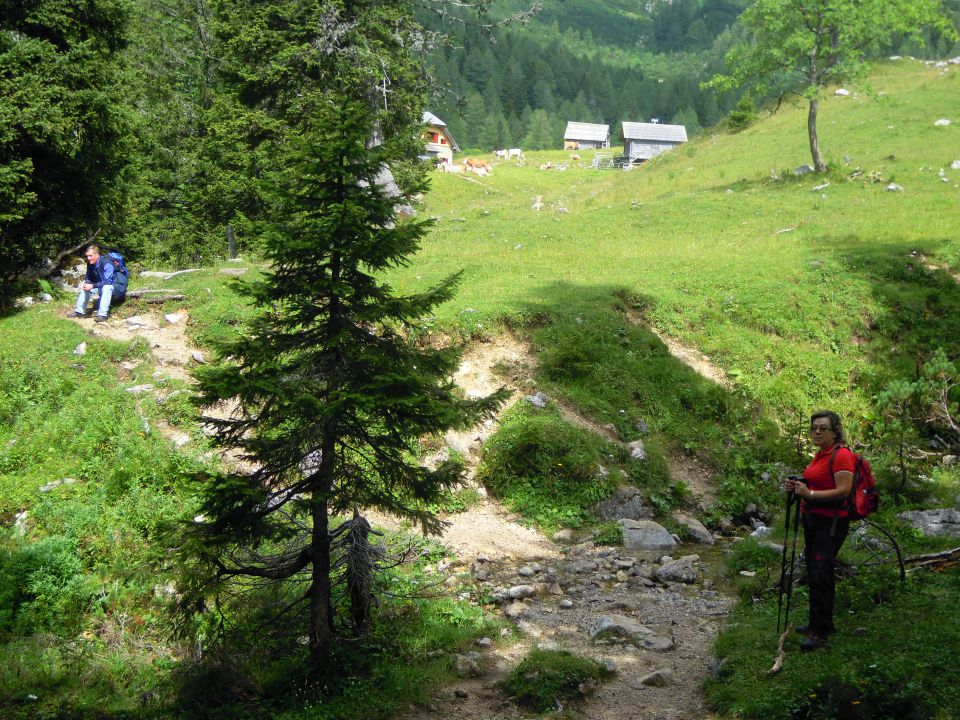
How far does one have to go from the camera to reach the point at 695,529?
12.1 metres

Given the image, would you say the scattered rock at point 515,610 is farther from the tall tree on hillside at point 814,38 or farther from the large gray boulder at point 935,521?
the tall tree on hillside at point 814,38

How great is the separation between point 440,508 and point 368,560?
15.0 feet

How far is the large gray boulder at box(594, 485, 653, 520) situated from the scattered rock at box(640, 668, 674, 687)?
5.12 meters

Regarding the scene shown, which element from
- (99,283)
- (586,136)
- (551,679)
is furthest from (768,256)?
(586,136)

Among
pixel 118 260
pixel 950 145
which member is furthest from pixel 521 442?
pixel 950 145

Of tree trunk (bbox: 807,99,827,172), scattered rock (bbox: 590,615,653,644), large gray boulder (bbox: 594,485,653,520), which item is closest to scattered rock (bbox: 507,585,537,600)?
scattered rock (bbox: 590,615,653,644)

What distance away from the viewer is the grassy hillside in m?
17.1

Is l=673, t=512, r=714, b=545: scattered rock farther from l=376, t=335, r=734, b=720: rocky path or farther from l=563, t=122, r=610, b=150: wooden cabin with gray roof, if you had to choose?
l=563, t=122, r=610, b=150: wooden cabin with gray roof

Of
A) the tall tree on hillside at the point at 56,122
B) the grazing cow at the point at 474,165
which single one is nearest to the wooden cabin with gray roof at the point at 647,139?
the grazing cow at the point at 474,165

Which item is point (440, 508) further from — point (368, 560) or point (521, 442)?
point (368, 560)

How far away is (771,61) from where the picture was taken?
3158 centimetres

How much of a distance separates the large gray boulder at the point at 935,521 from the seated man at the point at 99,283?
16103 mm

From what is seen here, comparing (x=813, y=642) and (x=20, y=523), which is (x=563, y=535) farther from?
(x=20, y=523)

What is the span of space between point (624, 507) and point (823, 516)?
6263 mm
